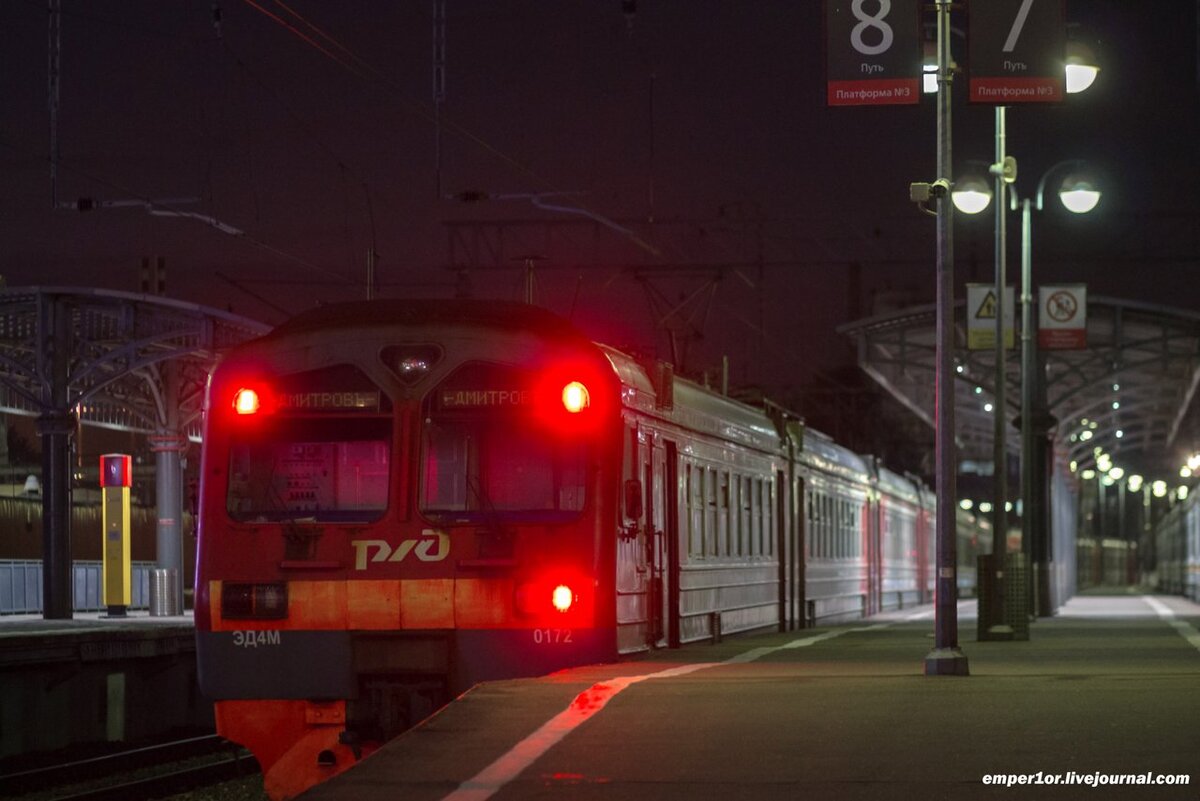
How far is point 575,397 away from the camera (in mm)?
14797

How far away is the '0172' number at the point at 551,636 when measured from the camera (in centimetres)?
1459

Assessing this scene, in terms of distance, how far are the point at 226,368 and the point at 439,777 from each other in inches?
229

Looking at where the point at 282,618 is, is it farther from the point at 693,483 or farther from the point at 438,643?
the point at 693,483

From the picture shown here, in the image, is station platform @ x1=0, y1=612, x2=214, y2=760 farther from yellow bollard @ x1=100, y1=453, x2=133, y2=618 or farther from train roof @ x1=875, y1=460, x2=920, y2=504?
train roof @ x1=875, y1=460, x2=920, y2=504

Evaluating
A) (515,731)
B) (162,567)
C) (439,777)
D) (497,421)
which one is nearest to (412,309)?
(497,421)

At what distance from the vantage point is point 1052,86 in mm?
17469

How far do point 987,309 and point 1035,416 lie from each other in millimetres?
7189

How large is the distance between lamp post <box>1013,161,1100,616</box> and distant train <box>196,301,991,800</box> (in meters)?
16.6

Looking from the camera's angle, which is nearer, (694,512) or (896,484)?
(694,512)


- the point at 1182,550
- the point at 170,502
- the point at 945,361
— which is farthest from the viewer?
the point at 1182,550

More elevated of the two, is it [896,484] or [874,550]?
[896,484]

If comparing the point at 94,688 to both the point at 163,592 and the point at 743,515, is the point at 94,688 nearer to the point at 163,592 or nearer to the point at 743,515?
the point at 743,515

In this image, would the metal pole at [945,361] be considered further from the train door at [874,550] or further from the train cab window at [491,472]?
the train door at [874,550]

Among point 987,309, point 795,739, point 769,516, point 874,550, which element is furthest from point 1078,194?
point 795,739
